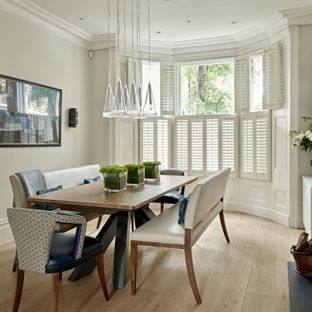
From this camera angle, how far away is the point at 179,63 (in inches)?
244

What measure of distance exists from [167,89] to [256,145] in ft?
6.16

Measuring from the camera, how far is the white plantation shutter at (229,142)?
580 cm

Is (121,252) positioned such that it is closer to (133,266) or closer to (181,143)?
(133,266)

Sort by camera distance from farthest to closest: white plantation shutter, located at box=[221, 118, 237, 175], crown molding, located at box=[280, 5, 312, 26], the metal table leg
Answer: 1. white plantation shutter, located at box=[221, 118, 237, 175]
2. crown molding, located at box=[280, 5, 312, 26]
3. the metal table leg

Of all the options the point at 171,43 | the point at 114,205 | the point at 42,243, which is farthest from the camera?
the point at 171,43

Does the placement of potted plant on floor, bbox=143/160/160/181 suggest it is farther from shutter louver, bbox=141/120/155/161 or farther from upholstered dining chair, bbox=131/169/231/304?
shutter louver, bbox=141/120/155/161

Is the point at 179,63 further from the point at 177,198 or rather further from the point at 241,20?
the point at 177,198

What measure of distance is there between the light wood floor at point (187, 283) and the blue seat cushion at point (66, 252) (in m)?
0.44

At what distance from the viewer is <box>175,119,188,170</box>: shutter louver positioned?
6.08 meters

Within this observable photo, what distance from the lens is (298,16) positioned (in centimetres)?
461

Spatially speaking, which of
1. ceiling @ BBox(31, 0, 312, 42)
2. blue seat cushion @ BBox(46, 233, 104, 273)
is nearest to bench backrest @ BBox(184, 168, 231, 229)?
blue seat cushion @ BBox(46, 233, 104, 273)

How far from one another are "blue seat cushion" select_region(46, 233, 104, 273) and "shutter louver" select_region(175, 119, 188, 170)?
364cm

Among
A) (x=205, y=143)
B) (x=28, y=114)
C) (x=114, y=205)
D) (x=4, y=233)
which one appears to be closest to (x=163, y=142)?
(x=205, y=143)

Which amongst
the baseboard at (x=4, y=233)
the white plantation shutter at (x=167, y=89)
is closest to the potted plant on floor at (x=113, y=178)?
the baseboard at (x=4, y=233)
